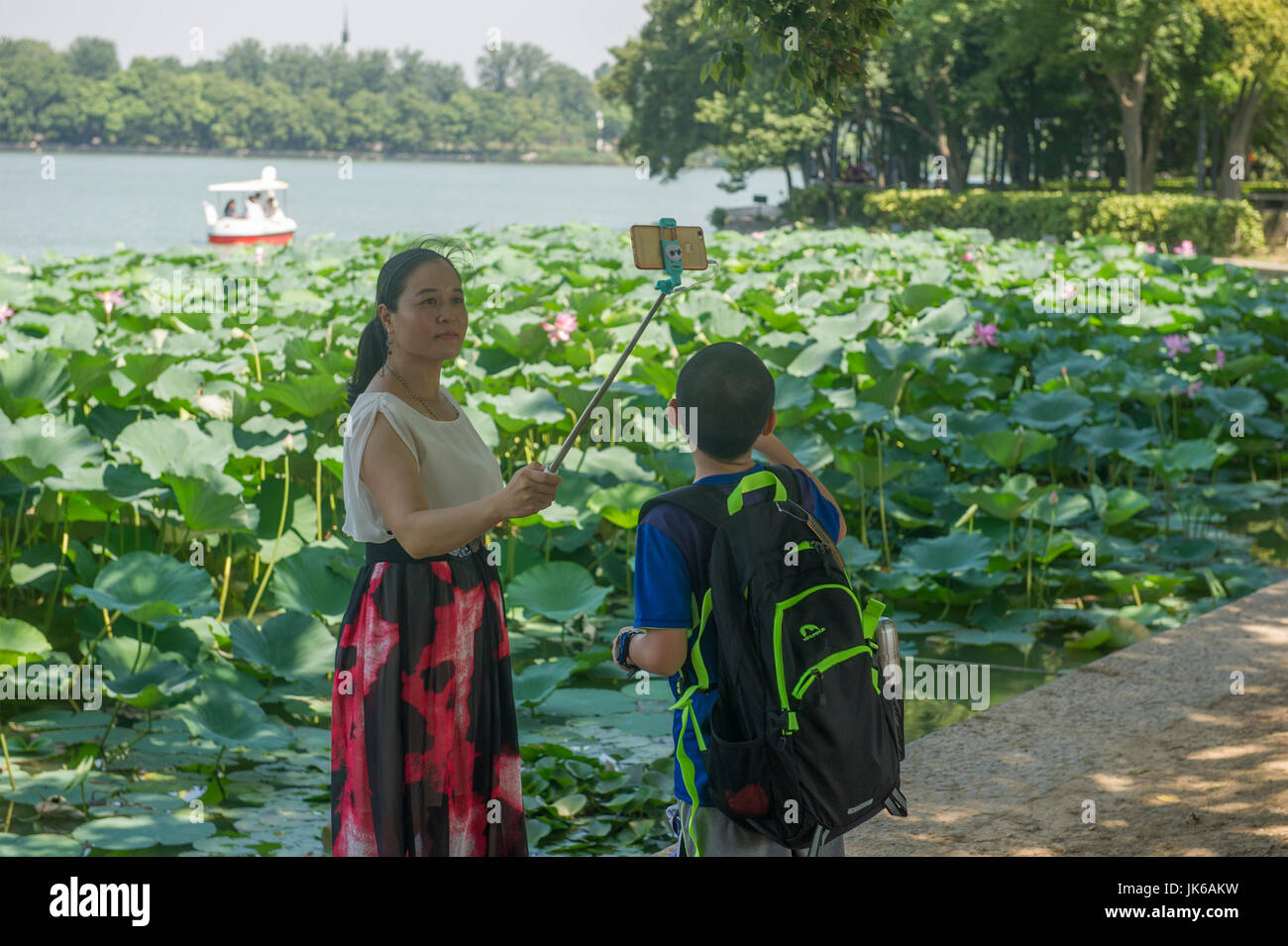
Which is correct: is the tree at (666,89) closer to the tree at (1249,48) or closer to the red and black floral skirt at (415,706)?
the tree at (1249,48)

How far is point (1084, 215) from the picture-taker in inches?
905

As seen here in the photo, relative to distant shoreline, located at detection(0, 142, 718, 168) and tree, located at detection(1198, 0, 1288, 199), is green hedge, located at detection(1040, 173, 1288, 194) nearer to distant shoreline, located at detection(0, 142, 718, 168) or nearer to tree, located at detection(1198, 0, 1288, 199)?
tree, located at detection(1198, 0, 1288, 199)

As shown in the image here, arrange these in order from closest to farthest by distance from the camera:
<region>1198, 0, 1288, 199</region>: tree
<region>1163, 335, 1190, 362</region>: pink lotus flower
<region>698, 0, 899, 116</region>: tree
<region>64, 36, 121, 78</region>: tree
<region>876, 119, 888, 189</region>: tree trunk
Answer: <region>698, 0, 899, 116</region>: tree → <region>1163, 335, 1190, 362</region>: pink lotus flower → <region>1198, 0, 1288, 199</region>: tree → <region>876, 119, 888, 189</region>: tree trunk → <region>64, 36, 121, 78</region>: tree

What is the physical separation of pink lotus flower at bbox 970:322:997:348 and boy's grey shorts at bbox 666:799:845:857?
6147mm

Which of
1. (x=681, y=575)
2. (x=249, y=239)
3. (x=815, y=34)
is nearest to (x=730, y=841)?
(x=681, y=575)

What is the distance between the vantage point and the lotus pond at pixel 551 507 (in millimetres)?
3436

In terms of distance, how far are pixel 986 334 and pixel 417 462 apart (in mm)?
6124

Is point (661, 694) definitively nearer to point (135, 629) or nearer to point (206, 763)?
point (206, 763)

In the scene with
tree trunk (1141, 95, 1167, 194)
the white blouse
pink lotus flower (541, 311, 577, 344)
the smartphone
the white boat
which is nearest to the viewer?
the smartphone

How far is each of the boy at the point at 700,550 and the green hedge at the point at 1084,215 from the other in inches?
679

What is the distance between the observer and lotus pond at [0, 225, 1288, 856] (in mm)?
3436

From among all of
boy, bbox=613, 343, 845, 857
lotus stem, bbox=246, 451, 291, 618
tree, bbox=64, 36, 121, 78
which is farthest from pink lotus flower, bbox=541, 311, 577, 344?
tree, bbox=64, 36, 121, 78

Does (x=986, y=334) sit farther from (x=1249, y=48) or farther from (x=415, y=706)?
(x=1249, y=48)

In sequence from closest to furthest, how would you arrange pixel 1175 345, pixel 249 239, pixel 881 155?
pixel 1175 345, pixel 249 239, pixel 881 155
